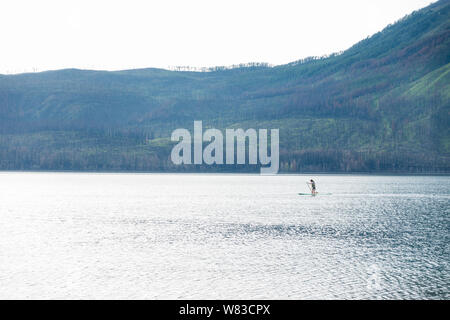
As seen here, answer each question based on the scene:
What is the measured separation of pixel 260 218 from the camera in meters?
88.0

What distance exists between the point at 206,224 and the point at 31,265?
111 ft

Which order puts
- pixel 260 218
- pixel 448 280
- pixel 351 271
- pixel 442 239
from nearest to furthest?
1. pixel 448 280
2. pixel 351 271
3. pixel 442 239
4. pixel 260 218

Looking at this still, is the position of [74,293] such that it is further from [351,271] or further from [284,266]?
[351,271]

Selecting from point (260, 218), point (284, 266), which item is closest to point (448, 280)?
point (284, 266)

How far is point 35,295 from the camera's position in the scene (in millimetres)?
38125

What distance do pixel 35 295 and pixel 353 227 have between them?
155 feet

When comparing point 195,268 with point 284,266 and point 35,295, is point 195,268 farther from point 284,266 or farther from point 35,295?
point 35,295

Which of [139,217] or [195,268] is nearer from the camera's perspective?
[195,268]

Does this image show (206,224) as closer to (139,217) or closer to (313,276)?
(139,217)

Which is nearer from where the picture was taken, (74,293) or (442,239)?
(74,293)

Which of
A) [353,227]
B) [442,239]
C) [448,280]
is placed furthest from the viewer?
[353,227]
